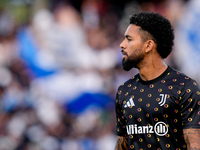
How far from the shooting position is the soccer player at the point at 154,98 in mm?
2767

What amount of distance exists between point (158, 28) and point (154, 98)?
583 mm

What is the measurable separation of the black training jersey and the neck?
0.04m

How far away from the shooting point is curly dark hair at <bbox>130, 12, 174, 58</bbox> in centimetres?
303

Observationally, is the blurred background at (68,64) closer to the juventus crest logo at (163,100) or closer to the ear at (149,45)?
the ear at (149,45)

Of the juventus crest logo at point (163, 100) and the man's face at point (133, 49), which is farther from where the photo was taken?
the man's face at point (133, 49)

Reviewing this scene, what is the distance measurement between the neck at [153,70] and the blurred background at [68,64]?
361 cm

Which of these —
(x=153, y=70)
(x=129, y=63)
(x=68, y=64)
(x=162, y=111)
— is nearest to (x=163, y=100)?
(x=162, y=111)

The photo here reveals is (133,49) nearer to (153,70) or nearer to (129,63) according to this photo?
(129,63)

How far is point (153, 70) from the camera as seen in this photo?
304 cm

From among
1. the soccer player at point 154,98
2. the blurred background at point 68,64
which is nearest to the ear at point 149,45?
the soccer player at point 154,98

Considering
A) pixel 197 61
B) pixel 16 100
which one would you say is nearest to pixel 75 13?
pixel 16 100

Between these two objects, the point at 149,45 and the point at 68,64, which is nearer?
the point at 149,45

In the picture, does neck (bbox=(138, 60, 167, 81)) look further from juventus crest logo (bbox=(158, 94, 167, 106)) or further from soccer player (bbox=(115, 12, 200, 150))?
juventus crest logo (bbox=(158, 94, 167, 106))

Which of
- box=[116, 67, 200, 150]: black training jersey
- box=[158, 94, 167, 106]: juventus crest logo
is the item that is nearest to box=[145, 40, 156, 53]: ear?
box=[116, 67, 200, 150]: black training jersey
